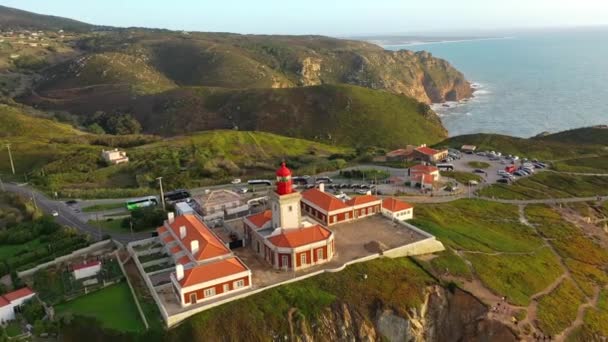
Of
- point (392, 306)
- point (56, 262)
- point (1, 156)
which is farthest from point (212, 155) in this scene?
point (392, 306)

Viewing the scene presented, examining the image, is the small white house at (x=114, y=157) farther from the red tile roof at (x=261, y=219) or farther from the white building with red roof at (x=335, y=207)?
the red tile roof at (x=261, y=219)

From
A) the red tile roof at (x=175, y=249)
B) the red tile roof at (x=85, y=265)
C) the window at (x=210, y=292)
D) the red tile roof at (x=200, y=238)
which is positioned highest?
the red tile roof at (x=200, y=238)

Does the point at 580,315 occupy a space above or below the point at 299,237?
below

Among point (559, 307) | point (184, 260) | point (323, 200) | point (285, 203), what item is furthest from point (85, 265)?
point (559, 307)

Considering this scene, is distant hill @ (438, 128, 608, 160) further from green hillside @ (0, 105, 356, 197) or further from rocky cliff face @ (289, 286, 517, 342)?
rocky cliff face @ (289, 286, 517, 342)

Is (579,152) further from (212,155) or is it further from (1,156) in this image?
(1,156)

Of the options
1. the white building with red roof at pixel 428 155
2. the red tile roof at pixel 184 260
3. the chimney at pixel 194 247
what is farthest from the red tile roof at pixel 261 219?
the white building with red roof at pixel 428 155

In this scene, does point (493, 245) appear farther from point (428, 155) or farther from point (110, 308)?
point (110, 308)
